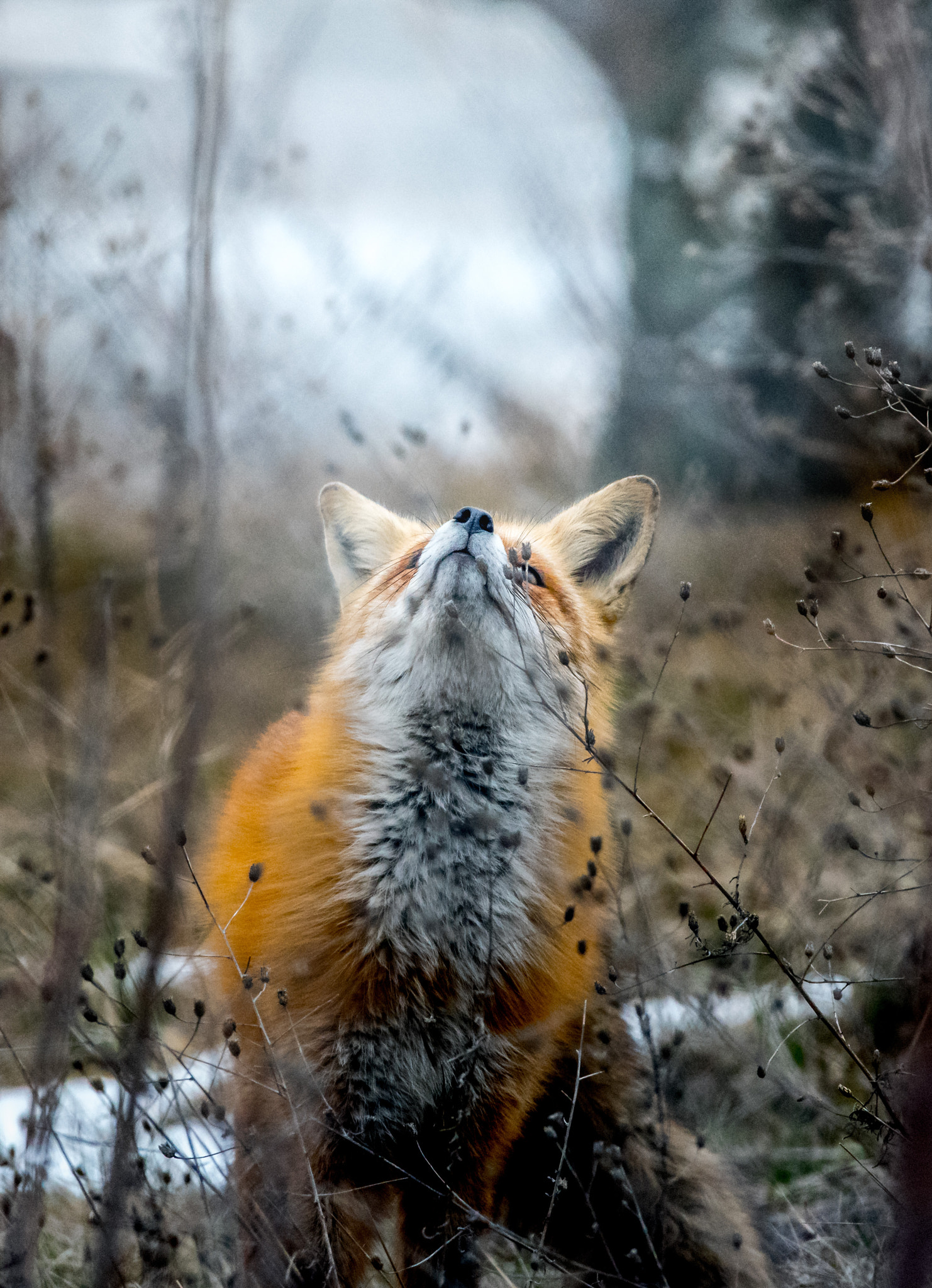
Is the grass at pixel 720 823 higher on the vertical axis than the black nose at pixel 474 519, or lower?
lower

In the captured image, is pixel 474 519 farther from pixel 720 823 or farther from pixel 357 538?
pixel 720 823

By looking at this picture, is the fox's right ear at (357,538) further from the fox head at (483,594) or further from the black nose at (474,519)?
the black nose at (474,519)

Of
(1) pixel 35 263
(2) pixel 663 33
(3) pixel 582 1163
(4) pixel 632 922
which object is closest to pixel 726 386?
(4) pixel 632 922

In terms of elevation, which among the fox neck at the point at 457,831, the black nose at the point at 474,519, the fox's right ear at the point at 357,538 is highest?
the black nose at the point at 474,519

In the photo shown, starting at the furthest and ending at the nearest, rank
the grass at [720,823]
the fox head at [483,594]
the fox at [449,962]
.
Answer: the grass at [720,823]
the fox head at [483,594]
the fox at [449,962]

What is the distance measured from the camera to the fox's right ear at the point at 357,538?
2.90m

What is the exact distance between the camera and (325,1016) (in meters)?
2.18

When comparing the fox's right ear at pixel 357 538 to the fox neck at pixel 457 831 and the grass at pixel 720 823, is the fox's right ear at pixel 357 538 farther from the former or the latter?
the fox neck at pixel 457 831

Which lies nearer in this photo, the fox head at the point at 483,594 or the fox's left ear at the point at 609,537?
the fox head at the point at 483,594

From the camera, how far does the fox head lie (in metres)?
2.33

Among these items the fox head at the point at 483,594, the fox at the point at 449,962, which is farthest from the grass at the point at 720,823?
the fox head at the point at 483,594

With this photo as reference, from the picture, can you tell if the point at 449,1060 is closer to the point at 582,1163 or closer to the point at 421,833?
the point at 421,833

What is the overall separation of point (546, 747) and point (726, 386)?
8.54ft

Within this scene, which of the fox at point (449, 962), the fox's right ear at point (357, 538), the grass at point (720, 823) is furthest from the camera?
the fox's right ear at point (357, 538)
